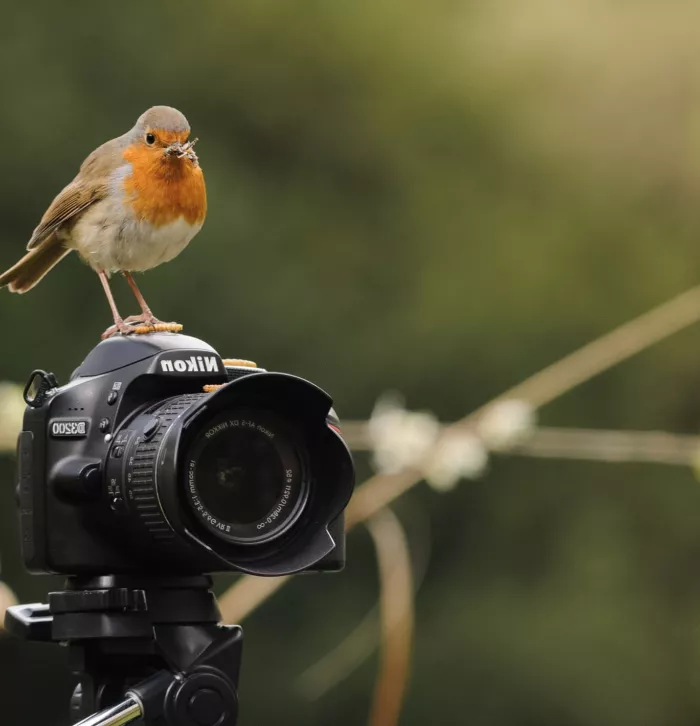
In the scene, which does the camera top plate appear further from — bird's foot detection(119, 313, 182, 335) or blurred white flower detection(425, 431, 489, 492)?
blurred white flower detection(425, 431, 489, 492)

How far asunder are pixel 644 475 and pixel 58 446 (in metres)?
3.11

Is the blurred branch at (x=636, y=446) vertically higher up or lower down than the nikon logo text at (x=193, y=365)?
higher up

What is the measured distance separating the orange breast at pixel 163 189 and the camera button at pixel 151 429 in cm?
31

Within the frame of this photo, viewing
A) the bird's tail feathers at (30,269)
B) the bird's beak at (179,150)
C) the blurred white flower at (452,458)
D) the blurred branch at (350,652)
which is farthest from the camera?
the blurred branch at (350,652)

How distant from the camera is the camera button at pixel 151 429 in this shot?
1.46 meters

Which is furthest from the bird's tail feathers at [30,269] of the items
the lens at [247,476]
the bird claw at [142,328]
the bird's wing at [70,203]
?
the lens at [247,476]

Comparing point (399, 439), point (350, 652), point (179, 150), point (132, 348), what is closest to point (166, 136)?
point (179, 150)

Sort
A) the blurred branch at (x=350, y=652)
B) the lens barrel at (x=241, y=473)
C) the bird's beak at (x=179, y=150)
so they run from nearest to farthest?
1. the lens barrel at (x=241, y=473)
2. the bird's beak at (x=179, y=150)
3. the blurred branch at (x=350, y=652)

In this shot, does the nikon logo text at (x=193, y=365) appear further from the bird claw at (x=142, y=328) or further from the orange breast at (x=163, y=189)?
the orange breast at (x=163, y=189)

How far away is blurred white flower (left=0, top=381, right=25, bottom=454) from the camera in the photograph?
176 centimetres

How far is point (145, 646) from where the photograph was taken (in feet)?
5.00

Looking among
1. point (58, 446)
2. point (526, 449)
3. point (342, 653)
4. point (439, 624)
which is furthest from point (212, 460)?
point (439, 624)

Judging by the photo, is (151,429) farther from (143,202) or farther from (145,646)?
(143,202)

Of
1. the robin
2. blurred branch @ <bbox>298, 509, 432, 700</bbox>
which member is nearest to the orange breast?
the robin
